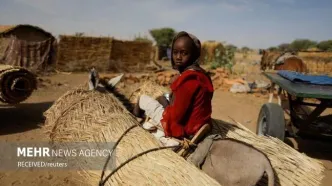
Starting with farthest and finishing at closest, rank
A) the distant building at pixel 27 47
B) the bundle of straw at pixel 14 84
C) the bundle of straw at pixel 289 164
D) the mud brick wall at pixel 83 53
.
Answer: the mud brick wall at pixel 83 53, the distant building at pixel 27 47, the bundle of straw at pixel 14 84, the bundle of straw at pixel 289 164

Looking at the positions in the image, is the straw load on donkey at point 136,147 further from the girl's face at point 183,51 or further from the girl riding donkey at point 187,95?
the girl's face at point 183,51

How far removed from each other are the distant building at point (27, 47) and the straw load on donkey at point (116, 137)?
448 inches

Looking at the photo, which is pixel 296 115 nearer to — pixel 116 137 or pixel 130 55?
pixel 116 137

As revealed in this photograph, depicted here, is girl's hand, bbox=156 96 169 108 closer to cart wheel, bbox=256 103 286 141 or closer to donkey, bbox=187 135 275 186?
donkey, bbox=187 135 275 186

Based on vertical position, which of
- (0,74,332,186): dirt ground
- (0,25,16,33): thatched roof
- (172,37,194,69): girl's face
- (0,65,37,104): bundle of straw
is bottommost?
(0,74,332,186): dirt ground

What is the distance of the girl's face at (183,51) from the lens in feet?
9.22

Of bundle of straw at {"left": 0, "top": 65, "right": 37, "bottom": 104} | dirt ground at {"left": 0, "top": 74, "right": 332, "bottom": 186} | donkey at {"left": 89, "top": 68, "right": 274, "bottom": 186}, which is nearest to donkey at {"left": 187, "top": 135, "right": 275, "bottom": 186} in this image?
donkey at {"left": 89, "top": 68, "right": 274, "bottom": 186}

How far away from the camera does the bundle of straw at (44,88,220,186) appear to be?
2.35 metres

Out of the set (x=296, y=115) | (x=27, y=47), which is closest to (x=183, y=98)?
(x=296, y=115)

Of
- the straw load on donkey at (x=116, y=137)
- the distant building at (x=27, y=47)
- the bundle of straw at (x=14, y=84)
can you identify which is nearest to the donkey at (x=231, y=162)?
the straw load on donkey at (x=116, y=137)

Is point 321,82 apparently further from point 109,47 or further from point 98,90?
point 109,47

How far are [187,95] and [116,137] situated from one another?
2.77 feet

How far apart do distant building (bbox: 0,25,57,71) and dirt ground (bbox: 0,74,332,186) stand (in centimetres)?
345

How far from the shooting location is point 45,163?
14.9 ft
